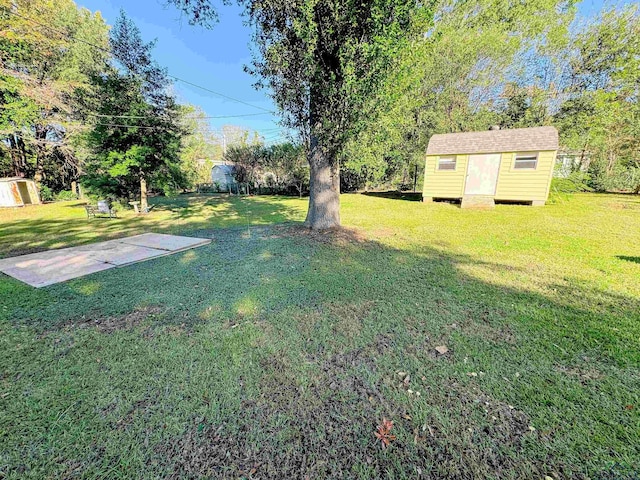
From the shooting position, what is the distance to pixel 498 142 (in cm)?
1142

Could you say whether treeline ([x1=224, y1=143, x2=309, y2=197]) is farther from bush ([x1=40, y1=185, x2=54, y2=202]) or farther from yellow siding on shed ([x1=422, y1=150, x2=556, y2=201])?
bush ([x1=40, y1=185, x2=54, y2=202])

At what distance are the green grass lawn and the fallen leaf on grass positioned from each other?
0.12 ft

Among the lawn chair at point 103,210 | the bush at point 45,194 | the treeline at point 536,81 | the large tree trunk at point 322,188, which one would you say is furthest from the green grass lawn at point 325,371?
the bush at point 45,194

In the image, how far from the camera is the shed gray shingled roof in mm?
10758

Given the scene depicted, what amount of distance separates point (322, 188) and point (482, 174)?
891 centimetres

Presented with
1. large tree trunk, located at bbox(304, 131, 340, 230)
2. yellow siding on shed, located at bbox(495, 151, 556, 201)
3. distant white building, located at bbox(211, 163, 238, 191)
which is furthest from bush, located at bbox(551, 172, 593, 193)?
distant white building, located at bbox(211, 163, 238, 191)

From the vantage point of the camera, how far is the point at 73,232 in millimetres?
7512

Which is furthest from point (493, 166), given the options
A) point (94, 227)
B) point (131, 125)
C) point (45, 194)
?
point (45, 194)

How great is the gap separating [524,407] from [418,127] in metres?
16.2

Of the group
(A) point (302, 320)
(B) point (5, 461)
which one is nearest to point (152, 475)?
(B) point (5, 461)

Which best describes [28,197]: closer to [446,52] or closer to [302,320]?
[302,320]

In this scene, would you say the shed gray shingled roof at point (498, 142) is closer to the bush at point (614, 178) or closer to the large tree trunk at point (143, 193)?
the bush at point (614, 178)

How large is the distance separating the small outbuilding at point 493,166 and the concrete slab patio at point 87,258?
35.7 ft

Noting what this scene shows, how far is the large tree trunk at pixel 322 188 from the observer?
250 inches
